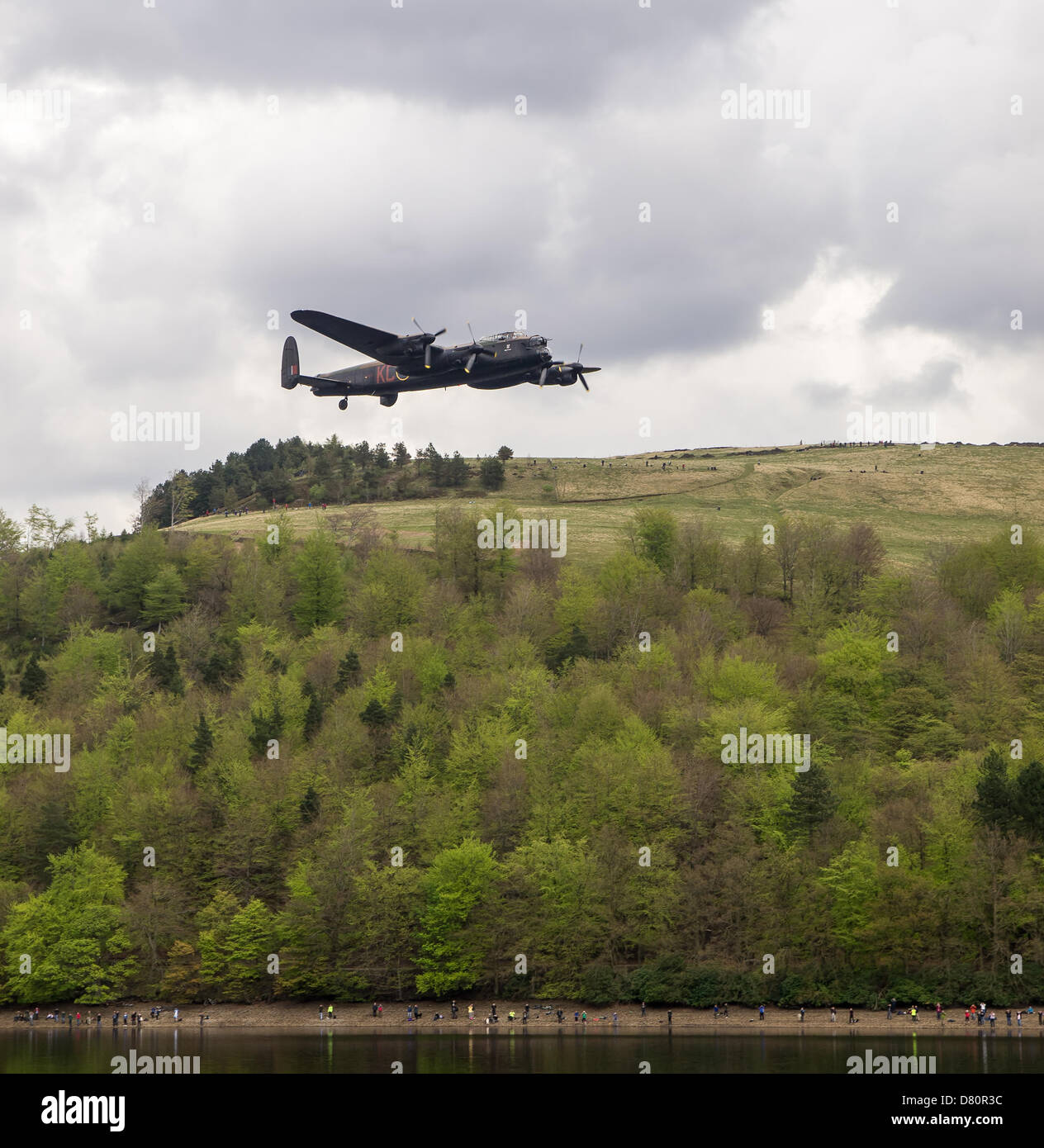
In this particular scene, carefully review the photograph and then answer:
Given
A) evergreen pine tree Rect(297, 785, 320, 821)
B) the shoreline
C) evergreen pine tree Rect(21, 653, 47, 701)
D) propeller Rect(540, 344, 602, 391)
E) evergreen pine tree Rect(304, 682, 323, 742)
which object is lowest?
the shoreline

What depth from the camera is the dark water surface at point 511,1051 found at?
76000 mm

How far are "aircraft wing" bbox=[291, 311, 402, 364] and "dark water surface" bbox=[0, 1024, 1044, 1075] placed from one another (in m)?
43.9

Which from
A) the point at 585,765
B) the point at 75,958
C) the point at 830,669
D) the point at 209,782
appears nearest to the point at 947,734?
the point at 830,669

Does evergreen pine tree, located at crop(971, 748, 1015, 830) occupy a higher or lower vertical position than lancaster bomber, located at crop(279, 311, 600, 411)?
lower

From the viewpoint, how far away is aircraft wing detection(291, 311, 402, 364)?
3408 inches

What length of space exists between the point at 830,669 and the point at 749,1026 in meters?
57.4

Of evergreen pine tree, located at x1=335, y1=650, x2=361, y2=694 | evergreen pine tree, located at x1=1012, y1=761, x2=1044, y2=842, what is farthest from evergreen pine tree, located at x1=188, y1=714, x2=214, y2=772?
evergreen pine tree, located at x1=1012, y1=761, x2=1044, y2=842

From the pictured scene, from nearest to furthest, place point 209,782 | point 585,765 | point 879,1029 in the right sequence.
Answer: point 879,1029
point 585,765
point 209,782

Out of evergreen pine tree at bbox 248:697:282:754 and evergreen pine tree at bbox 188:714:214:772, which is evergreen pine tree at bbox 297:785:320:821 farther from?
evergreen pine tree at bbox 188:714:214:772

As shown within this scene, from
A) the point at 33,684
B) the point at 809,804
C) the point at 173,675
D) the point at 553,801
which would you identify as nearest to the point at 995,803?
the point at 809,804

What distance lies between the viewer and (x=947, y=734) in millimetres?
128250

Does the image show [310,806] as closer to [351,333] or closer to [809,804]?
[809,804]

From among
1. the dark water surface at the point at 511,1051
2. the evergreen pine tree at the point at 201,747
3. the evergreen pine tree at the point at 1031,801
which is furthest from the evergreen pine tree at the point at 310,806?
the evergreen pine tree at the point at 1031,801
